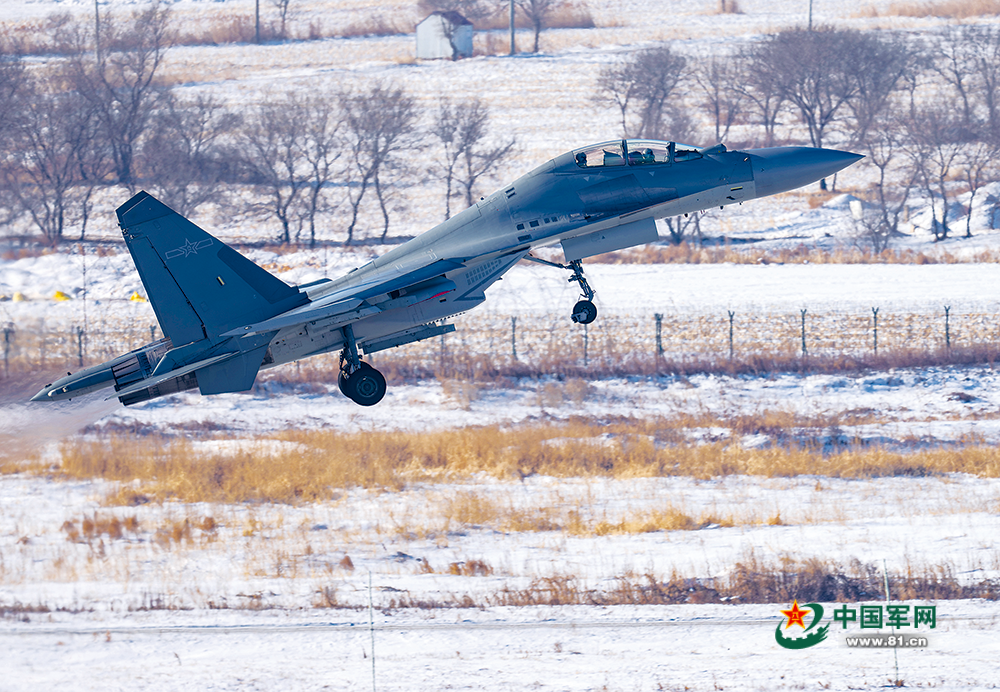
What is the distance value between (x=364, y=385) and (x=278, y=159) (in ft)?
151

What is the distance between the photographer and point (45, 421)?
26.7 m

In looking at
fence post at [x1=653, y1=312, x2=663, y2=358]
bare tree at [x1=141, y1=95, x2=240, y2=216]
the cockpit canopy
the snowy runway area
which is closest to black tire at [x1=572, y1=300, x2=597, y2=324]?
the cockpit canopy

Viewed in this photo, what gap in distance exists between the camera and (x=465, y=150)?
65125 mm

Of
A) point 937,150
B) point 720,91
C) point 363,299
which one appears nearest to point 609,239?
point 363,299

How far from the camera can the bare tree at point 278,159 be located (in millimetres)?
59719

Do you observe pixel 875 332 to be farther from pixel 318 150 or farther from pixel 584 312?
pixel 318 150

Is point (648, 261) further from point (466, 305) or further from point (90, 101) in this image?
point (90, 101)

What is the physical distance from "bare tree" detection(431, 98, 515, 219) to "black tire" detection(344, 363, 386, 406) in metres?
39.2

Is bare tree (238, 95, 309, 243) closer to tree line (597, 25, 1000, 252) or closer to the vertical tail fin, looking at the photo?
tree line (597, 25, 1000, 252)

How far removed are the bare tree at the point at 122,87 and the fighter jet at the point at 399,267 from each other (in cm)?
4298

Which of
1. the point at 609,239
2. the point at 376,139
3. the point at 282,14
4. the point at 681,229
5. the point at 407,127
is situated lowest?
the point at 609,239

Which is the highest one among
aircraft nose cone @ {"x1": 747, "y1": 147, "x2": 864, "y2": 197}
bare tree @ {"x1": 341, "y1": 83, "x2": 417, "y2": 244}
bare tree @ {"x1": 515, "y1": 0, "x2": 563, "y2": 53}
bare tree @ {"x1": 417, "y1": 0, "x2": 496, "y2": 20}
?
bare tree @ {"x1": 417, "y1": 0, "x2": 496, "y2": 20}

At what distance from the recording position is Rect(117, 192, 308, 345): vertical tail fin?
21078 mm

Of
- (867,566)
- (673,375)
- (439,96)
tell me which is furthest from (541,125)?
(867,566)
